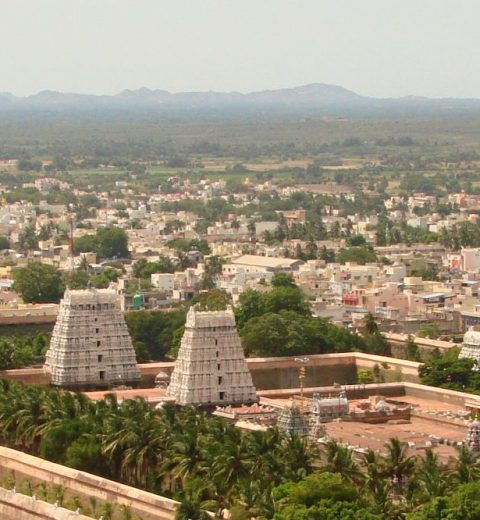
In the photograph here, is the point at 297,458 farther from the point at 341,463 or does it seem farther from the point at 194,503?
the point at 194,503

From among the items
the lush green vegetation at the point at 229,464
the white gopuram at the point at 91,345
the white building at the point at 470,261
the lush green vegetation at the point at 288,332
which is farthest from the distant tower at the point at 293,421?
the white building at the point at 470,261

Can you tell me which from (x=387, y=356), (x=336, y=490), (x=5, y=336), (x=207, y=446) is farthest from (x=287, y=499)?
(x=5, y=336)

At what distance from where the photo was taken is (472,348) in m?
65.6

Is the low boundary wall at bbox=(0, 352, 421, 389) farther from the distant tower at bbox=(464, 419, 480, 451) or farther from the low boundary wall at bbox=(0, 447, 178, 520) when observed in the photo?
the distant tower at bbox=(464, 419, 480, 451)

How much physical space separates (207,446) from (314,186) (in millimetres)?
139329

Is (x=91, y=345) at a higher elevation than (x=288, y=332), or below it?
higher

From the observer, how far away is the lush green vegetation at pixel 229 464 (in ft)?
138

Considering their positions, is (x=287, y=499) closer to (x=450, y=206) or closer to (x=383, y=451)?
(x=383, y=451)

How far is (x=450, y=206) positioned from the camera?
15525 centimetres

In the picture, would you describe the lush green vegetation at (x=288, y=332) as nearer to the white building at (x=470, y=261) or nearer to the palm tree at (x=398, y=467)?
the palm tree at (x=398, y=467)

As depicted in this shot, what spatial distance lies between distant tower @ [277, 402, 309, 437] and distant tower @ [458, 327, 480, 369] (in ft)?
41.2

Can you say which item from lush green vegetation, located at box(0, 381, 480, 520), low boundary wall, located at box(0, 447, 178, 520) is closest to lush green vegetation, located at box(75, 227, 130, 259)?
lush green vegetation, located at box(0, 381, 480, 520)

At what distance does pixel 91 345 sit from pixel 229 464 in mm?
18543

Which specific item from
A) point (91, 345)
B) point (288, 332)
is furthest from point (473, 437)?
point (288, 332)
